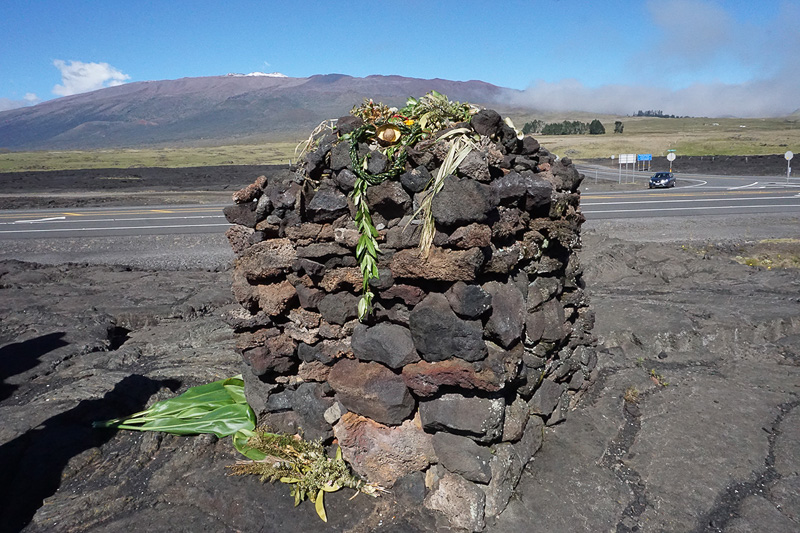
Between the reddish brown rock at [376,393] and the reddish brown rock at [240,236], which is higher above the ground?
the reddish brown rock at [240,236]

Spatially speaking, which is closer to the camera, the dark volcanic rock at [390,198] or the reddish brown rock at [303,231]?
the dark volcanic rock at [390,198]

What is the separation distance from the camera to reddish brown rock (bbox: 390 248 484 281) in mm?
3971

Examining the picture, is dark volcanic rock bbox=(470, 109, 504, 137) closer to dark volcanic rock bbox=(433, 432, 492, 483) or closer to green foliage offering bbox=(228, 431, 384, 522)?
dark volcanic rock bbox=(433, 432, 492, 483)

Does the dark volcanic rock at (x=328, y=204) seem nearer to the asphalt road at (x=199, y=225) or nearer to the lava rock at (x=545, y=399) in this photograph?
the lava rock at (x=545, y=399)

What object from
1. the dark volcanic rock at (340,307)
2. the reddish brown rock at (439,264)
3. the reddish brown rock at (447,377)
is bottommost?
the reddish brown rock at (447,377)

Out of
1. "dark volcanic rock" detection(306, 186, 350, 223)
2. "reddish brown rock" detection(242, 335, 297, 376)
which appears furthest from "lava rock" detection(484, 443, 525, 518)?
"dark volcanic rock" detection(306, 186, 350, 223)

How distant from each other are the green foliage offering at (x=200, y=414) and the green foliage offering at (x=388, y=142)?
1907 mm

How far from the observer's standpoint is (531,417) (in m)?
4.91

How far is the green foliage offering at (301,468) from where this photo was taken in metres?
4.45

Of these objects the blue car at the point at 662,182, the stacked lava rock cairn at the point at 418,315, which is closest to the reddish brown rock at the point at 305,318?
the stacked lava rock cairn at the point at 418,315

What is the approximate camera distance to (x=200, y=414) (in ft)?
18.1

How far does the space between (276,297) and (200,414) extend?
1623 millimetres

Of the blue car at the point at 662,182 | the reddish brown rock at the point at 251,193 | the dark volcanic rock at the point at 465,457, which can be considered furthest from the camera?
the blue car at the point at 662,182

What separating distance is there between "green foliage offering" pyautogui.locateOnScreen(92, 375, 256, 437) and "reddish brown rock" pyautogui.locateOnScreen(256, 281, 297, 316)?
1111 millimetres
